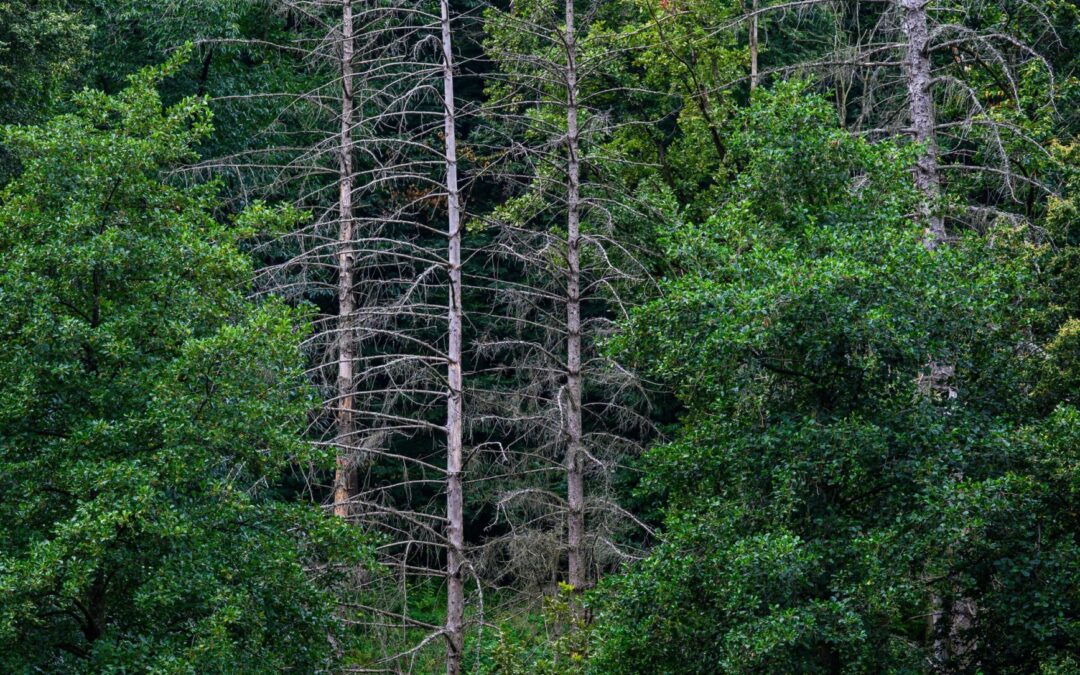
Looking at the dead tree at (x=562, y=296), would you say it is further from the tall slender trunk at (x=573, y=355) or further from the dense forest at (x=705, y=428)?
the dense forest at (x=705, y=428)

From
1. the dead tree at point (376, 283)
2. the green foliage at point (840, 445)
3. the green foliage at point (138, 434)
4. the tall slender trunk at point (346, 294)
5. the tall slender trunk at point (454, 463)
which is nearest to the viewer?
the green foliage at point (840, 445)

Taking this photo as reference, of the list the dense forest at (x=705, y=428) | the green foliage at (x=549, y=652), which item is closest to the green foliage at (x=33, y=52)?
the dense forest at (x=705, y=428)

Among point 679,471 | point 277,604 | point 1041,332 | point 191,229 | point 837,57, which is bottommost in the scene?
point 277,604

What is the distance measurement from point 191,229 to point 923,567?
26.5ft

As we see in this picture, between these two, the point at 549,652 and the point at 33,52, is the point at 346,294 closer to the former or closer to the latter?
the point at 33,52

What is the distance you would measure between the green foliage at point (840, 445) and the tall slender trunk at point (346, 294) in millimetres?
6566

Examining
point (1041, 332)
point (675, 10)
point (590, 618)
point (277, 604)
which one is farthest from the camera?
point (675, 10)

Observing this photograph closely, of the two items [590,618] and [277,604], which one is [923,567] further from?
[590,618]

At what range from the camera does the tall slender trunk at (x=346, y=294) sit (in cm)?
1880

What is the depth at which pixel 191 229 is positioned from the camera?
539 inches

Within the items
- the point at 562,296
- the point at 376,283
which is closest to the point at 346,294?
the point at 376,283

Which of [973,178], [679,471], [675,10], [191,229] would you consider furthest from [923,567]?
[675,10]

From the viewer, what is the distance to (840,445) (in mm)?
11766

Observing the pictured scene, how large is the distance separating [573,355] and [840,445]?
8108mm
